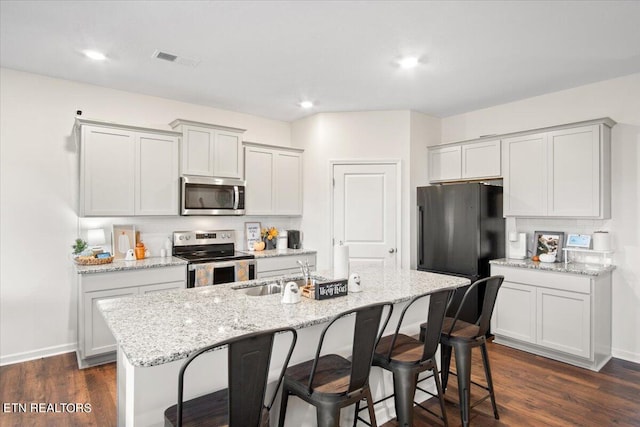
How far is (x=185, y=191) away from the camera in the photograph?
13.3 ft

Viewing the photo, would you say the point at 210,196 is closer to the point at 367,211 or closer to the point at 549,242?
the point at 367,211

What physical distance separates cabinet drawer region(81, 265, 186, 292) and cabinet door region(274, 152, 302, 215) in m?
1.61

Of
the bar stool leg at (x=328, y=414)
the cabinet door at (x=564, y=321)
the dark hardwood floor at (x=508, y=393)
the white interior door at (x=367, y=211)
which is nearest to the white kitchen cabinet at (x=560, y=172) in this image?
the cabinet door at (x=564, y=321)

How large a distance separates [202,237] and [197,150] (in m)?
1.07

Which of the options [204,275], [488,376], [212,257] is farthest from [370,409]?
[212,257]

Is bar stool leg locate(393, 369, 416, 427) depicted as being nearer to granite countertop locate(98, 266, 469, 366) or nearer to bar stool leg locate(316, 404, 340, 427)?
granite countertop locate(98, 266, 469, 366)

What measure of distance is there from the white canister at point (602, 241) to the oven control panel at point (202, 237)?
402cm

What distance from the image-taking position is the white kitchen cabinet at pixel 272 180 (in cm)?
467

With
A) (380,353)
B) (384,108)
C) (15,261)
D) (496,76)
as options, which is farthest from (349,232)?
(15,261)

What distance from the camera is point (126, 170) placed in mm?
3719

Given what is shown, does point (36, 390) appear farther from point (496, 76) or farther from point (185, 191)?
point (496, 76)

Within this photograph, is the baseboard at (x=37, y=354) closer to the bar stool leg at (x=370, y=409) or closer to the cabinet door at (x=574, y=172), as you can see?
the bar stool leg at (x=370, y=409)

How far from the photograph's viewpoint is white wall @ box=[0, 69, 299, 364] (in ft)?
11.4

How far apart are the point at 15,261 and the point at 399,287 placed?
140 inches
